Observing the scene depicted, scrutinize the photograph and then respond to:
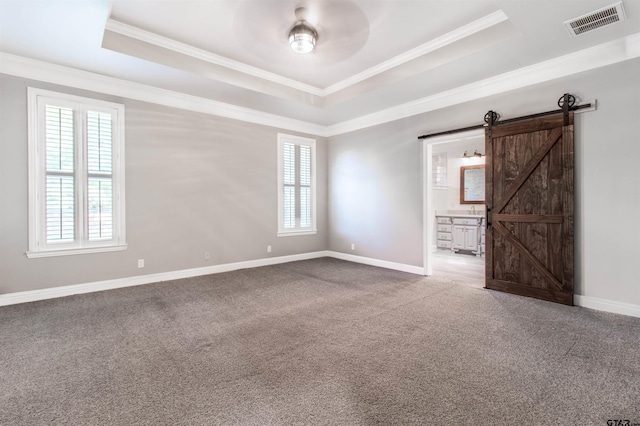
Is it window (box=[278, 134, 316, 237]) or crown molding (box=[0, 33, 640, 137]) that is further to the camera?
window (box=[278, 134, 316, 237])

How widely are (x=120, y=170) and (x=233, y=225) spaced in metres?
1.92

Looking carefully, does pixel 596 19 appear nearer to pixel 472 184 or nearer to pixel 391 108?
pixel 391 108

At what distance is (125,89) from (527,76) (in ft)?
18.1

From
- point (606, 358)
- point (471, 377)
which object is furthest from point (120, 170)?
point (606, 358)

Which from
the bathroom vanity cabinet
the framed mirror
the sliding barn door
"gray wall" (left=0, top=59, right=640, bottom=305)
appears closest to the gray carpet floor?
the sliding barn door

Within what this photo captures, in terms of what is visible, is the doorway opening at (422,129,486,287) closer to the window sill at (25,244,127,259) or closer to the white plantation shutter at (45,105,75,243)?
the window sill at (25,244,127,259)

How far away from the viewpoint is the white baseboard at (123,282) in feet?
12.2

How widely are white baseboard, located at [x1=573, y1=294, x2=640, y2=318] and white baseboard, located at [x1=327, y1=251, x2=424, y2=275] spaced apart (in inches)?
81.3

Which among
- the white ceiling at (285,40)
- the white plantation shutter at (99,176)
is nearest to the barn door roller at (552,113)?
the white ceiling at (285,40)

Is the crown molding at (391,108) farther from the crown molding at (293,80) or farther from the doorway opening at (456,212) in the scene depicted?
the doorway opening at (456,212)

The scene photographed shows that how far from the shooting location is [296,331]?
291 centimetres

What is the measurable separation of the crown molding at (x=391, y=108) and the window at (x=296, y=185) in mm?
629

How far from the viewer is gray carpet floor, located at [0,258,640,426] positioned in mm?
1776

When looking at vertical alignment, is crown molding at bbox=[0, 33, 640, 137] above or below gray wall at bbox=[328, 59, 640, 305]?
above
